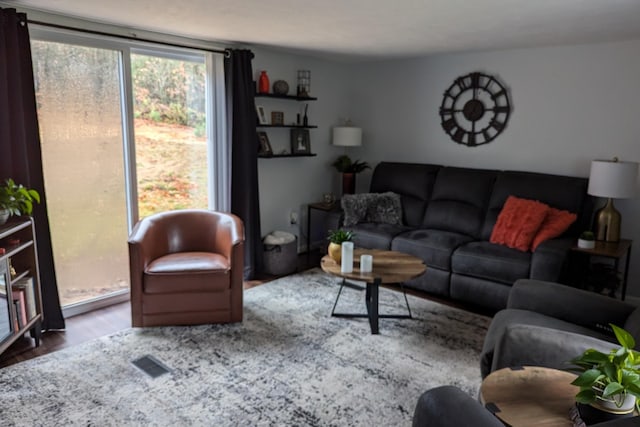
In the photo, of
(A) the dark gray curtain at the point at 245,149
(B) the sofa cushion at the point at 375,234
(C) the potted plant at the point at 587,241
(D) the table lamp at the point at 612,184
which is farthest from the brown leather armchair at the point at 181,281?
(D) the table lamp at the point at 612,184

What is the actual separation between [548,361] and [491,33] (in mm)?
2542

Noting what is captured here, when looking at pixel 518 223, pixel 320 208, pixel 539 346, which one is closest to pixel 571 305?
pixel 539 346

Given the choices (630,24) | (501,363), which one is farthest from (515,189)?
(501,363)

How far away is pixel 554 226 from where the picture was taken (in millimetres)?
3645

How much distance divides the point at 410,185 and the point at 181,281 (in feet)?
8.60

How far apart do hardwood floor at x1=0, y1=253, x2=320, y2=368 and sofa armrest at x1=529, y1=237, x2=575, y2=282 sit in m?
3.07

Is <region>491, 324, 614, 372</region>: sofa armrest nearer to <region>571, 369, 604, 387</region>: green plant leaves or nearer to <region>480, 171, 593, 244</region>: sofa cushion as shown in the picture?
<region>571, 369, 604, 387</region>: green plant leaves

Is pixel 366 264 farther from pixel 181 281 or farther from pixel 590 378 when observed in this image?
pixel 590 378

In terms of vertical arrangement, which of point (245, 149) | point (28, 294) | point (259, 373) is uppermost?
point (245, 149)

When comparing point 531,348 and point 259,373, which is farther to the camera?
point 259,373

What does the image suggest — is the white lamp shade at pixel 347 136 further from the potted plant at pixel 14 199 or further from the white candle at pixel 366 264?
the potted plant at pixel 14 199

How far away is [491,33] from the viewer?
11.3 feet

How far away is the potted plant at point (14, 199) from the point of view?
266 centimetres

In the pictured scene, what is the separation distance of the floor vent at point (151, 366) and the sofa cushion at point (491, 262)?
2374 mm
